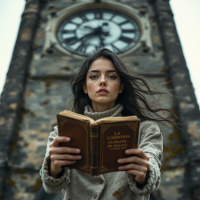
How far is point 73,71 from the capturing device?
5.78 metres

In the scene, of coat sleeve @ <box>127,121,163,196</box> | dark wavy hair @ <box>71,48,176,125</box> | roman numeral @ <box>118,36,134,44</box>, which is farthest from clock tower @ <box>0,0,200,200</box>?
coat sleeve @ <box>127,121,163,196</box>

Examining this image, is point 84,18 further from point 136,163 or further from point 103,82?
point 136,163

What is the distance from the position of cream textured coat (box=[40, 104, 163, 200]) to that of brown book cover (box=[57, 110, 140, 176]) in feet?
0.52

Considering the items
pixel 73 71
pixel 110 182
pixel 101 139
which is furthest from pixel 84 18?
pixel 101 139

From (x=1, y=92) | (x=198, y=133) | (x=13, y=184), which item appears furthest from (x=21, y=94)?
(x=198, y=133)

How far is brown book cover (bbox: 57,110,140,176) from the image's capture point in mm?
1222

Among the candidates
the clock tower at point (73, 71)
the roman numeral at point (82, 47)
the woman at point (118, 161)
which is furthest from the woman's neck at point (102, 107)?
the roman numeral at point (82, 47)

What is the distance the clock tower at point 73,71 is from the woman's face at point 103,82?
91.5 inches

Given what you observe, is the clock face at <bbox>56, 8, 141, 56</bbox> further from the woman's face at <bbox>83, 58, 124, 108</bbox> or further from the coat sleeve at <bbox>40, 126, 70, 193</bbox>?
the coat sleeve at <bbox>40, 126, 70, 193</bbox>

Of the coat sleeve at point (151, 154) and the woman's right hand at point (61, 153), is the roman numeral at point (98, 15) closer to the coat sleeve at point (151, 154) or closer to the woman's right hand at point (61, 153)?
the coat sleeve at point (151, 154)

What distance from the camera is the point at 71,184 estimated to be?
1.50 m

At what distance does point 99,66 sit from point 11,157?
3733 millimetres

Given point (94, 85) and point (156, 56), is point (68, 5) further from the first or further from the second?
point (94, 85)

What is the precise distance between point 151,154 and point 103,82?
22.7 inches
